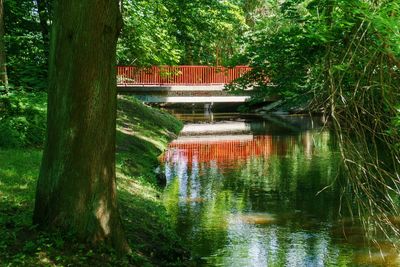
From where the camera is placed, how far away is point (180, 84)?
39.1m

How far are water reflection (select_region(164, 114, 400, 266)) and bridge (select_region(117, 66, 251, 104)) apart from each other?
42.2 feet

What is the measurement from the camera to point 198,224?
11523 mm

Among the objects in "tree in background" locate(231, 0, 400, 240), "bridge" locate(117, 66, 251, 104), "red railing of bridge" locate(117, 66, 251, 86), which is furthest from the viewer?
"bridge" locate(117, 66, 251, 104)

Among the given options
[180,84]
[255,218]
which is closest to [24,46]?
[255,218]

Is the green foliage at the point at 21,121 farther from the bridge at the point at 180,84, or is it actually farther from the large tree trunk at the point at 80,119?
the bridge at the point at 180,84

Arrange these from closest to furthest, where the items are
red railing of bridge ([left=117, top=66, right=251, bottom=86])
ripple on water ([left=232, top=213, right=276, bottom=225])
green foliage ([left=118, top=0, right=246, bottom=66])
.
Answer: ripple on water ([left=232, top=213, right=276, bottom=225])
green foliage ([left=118, top=0, right=246, bottom=66])
red railing of bridge ([left=117, top=66, right=251, bottom=86])

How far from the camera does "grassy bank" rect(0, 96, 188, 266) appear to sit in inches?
253

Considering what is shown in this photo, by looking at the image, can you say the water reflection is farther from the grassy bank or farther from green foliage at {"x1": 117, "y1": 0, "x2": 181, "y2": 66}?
green foliage at {"x1": 117, "y1": 0, "x2": 181, "y2": 66}

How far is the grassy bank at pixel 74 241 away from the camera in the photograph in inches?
253

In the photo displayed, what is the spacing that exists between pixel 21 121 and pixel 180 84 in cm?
2591

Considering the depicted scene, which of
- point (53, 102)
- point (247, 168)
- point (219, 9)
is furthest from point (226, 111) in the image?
point (53, 102)

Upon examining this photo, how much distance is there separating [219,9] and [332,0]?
24776 millimetres

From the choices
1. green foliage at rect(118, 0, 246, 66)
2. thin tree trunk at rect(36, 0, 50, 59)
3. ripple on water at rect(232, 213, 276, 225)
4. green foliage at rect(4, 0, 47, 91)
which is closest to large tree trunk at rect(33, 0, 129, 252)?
ripple on water at rect(232, 213, 276, 225)

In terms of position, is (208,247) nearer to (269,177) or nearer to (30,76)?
(269,177)
